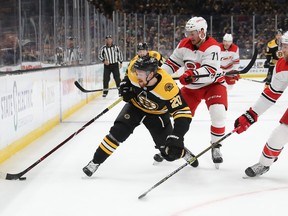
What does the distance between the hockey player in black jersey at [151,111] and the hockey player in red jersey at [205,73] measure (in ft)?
1.15

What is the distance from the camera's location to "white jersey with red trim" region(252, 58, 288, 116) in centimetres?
298

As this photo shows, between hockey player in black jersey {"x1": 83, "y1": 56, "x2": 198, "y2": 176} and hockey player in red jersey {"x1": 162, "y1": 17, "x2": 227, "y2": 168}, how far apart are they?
0.35 m

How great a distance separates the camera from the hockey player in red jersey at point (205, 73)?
3586mm

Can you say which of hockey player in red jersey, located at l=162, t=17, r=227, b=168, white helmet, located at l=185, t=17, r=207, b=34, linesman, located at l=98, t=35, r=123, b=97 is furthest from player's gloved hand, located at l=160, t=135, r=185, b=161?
linesman, located at l=98, t=35, r=123, b=97

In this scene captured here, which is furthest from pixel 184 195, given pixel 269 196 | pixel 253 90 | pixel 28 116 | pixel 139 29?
pixel 139 29

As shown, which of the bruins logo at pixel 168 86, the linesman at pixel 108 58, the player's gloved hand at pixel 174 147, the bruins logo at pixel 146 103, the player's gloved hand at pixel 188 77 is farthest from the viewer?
the linesman at pixel 108 58

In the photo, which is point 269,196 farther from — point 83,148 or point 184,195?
point 83,148

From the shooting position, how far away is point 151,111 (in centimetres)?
328

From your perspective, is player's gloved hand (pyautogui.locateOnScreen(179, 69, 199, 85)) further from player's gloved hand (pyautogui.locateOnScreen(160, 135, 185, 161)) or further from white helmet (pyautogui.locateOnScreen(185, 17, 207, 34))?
player's gloved hand (pyautogui.locateOnScreen(160, 135, 185, 161))

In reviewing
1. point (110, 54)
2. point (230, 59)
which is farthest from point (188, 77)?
point (110, 54)

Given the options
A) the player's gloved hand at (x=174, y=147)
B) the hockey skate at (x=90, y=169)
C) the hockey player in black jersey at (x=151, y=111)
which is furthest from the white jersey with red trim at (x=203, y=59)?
the hockey skate at (x=90, y=169)

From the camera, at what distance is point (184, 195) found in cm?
283

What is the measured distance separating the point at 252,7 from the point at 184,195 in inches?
687

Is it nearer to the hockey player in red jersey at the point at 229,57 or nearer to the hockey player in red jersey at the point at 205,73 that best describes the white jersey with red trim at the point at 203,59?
the hockey player in red jersey at the point at 205,73
